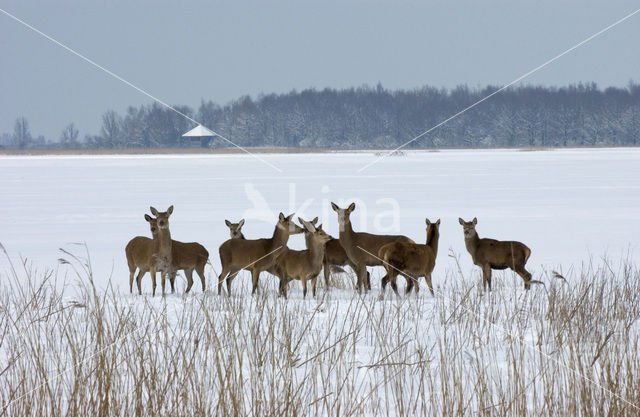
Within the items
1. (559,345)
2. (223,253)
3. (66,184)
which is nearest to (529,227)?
(223,253)

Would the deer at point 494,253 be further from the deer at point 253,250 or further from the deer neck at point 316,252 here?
the deer at point 253,250

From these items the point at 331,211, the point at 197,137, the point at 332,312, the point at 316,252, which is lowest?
the point at 332,312

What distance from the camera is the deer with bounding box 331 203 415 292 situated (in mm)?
8828

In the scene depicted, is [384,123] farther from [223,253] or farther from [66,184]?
[223,253]

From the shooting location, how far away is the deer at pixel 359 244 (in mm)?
8828

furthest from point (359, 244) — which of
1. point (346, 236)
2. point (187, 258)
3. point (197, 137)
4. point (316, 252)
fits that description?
point (197, 137)

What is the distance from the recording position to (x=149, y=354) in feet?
16.9

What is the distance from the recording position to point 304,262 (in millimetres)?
8406

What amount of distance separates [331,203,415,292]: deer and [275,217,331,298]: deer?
45 cm

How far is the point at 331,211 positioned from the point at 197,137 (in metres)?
104

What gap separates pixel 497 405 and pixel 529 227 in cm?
1294

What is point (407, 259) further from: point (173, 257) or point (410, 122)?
point (410, 122)

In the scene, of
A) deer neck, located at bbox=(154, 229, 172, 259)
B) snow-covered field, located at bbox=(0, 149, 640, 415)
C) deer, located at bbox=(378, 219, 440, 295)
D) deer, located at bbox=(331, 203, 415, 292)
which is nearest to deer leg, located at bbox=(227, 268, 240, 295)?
snow-covered field, located at bbox=(0, 149, 640, 415)

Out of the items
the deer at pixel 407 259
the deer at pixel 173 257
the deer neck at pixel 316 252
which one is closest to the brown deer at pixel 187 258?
the deer at pixel 173 257
